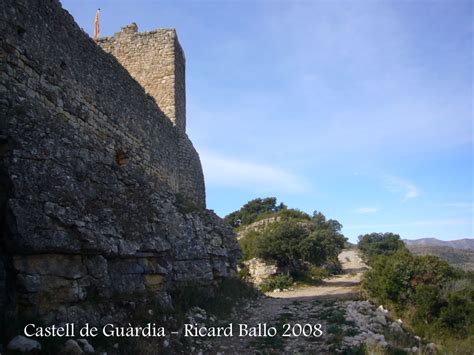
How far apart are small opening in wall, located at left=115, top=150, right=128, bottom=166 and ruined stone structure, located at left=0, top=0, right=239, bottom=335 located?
0.09 feet

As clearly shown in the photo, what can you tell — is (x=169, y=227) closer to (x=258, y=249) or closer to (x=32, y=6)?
(x=32, y=6)

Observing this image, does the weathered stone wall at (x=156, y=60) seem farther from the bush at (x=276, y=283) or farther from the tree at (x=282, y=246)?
the tree at (x=282, y=246)

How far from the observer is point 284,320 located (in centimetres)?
855

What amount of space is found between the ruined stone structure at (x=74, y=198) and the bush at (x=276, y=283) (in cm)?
862

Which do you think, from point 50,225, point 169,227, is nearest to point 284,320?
point 169,227

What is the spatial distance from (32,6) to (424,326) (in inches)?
390

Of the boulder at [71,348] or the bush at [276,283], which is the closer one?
the boulder at [71,348]

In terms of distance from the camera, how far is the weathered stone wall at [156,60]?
14094mm

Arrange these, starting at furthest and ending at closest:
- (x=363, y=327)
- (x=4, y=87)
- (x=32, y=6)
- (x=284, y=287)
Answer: (x=284, y=287)
(x=363, y=327)
(x=32, y=6)
(x=4, y=87)

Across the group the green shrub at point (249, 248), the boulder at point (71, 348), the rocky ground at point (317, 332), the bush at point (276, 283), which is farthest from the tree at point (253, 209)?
the boulder at point (71, 348)

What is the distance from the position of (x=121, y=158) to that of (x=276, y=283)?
1142cm

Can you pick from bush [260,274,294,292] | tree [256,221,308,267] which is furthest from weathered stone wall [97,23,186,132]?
tree [256,221,308,267]

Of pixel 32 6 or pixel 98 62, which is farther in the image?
pixel 98 62

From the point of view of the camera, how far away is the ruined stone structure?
4.36m
